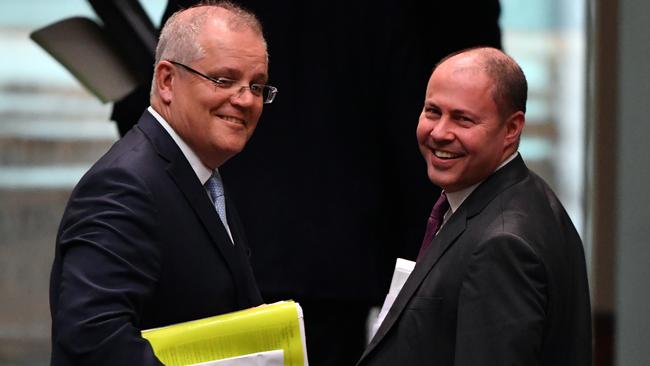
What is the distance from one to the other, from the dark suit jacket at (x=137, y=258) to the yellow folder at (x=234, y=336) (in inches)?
2.4

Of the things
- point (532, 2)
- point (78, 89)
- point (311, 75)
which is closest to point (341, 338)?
point (311, 75)

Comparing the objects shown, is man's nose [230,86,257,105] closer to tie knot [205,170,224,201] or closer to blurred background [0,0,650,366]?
tie knot [205,170,224,201]

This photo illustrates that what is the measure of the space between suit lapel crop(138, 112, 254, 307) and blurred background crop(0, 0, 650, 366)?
332 cm

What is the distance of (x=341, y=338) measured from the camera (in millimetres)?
4617

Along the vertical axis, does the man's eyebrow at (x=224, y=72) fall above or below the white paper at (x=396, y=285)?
above

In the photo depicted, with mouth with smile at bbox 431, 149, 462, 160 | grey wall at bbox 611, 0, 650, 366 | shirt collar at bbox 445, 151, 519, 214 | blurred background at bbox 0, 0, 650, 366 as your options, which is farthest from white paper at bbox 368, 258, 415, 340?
blurred background at bbox 0, 0, 650, 366

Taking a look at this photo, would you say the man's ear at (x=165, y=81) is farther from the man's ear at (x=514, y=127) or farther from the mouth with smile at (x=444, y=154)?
the man's ear at (x=514, y=127)

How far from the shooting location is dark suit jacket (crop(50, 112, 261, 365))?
2.93m

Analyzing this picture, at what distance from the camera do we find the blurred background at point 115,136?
7.04 meters

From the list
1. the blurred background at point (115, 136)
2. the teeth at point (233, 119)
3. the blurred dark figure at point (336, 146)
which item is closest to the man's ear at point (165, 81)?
the teeth at point (233, 119)

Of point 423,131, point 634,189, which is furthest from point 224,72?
point 634,189

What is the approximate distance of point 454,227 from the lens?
122 inches

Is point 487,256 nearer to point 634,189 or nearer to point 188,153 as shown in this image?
point 188,153

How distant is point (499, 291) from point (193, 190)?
0.65 metres
